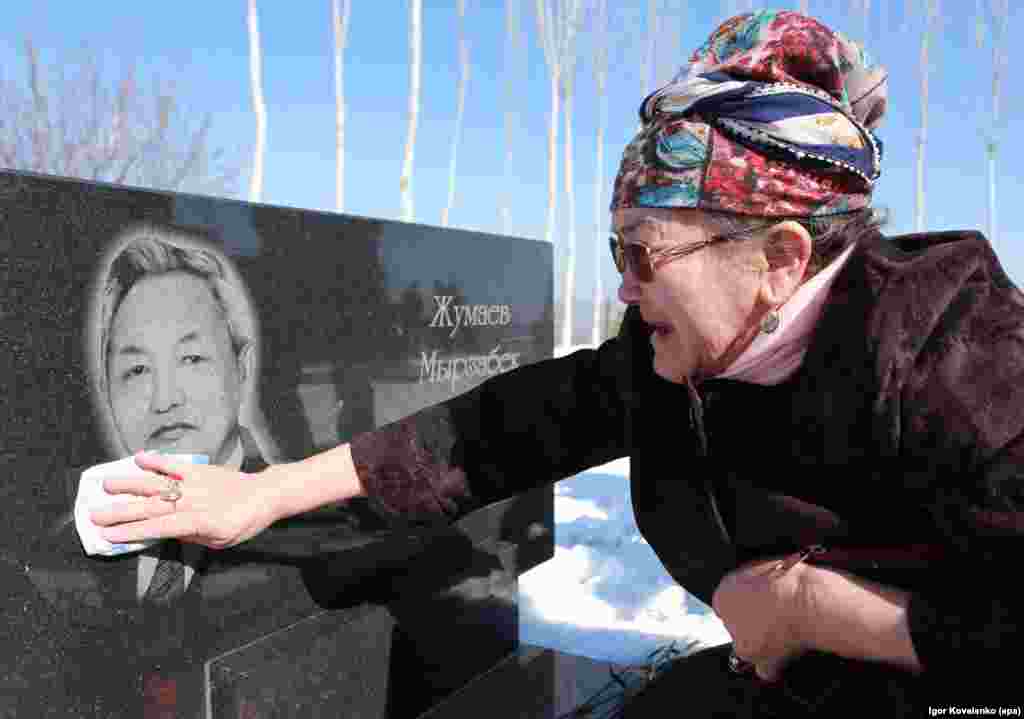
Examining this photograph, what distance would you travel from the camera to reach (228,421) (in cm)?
203

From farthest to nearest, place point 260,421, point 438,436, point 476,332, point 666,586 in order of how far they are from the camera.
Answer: point 666,586 < point 476,332 < point 260,421 < point 438,436

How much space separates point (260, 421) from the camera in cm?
211

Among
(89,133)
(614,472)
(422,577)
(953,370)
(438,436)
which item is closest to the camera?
(953,370)

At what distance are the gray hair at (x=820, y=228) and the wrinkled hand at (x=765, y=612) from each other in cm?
52

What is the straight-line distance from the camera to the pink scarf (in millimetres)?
1446

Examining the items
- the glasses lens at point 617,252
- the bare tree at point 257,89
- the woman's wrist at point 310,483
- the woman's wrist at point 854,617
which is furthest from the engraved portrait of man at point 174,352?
the bare tree at point 257,89

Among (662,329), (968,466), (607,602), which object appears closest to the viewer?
(968,466)

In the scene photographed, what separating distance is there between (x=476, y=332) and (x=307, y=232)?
88cm

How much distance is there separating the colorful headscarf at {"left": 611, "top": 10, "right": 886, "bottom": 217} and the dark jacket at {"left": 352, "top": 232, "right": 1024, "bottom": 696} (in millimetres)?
150

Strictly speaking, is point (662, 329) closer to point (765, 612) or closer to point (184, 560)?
point (765, 612)

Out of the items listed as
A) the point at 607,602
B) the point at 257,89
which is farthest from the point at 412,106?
the point at 607,602

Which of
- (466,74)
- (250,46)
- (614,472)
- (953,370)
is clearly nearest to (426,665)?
(953,370)

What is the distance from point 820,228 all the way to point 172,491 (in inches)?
51.7

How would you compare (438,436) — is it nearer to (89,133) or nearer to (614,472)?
(614,472)
